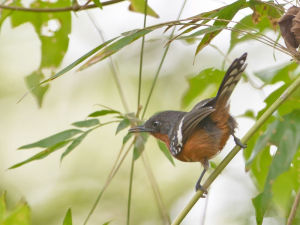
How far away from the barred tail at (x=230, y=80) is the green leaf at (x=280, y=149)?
0.31 metres

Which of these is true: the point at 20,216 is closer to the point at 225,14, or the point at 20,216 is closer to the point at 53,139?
the point at 53,139

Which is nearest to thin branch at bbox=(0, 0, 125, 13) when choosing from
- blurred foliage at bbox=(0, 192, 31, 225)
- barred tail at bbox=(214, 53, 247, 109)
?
barred tail at bbox=(214, 53, 247, 109)

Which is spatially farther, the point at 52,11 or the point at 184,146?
the point at 184,146

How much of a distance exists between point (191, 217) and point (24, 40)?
3.22m

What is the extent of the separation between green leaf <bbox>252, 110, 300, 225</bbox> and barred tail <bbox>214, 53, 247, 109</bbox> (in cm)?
31

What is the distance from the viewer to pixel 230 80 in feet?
8.69

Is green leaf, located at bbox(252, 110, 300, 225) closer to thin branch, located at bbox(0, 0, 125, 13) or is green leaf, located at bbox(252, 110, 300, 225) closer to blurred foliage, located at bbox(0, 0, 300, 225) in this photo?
blurred foliage, located at bbox(0, 0, 300, 225)

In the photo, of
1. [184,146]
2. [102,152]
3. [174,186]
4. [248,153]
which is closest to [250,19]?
[248,153]

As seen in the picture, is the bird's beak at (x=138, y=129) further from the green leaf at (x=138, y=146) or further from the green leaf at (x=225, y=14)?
the green leaf at (x=225, y=14)

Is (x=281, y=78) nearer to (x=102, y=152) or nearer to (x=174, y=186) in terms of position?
(x=174, y=186)

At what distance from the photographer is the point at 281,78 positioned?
9.03 ft

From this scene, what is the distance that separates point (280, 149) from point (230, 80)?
572 mm

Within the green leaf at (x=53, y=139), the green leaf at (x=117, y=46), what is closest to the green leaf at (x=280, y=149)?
the green leaf at (x=117, y=46)

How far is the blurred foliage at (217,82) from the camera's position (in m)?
2.08
